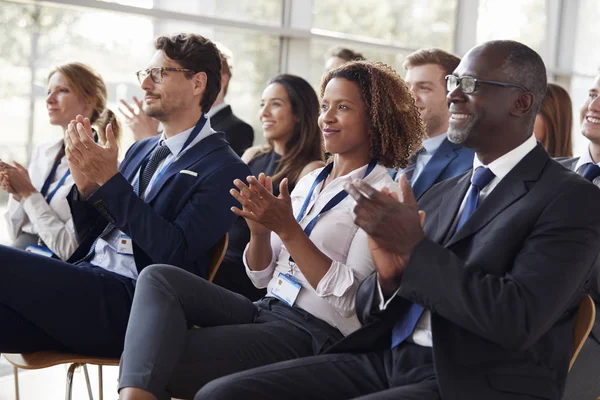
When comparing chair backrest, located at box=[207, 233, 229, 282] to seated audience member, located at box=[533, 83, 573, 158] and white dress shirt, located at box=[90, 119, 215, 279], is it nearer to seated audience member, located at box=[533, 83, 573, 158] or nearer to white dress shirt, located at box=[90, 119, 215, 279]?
white dress shirt, located at box=[90, 119, 215, 279]

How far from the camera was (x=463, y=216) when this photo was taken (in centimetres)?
185

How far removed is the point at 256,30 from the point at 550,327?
14.0 ft

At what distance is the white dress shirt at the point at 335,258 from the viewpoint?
6.95ft

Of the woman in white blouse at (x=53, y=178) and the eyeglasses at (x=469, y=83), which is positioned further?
the woman in white blouse at (x=53, y=178)

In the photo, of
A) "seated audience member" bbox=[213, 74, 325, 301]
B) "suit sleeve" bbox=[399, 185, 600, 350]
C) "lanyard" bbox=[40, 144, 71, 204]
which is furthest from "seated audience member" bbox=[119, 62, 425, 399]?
"lanyard" bbox=[40, 144, 71, 204]

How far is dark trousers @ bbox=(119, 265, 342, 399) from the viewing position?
1952mm

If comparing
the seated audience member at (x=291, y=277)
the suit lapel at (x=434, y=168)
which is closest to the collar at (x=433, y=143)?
the suit lapel at (x=434, y=168)

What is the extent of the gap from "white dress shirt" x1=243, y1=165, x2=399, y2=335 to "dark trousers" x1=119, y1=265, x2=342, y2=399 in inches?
1.9

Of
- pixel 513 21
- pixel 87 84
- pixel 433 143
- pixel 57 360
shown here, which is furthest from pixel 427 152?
pixel 513 21

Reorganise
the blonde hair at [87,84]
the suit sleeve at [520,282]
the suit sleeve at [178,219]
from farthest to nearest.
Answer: the blonde hair at [87,84], the suit sleeve at [178,219], the suit sleeve at [520,282]

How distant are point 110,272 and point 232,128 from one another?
181 centimetres

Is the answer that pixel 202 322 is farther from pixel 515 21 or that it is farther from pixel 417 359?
pixel 515 21

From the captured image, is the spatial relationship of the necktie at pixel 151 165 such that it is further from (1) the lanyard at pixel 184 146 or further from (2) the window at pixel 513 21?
(2) the window at pixel 513 21

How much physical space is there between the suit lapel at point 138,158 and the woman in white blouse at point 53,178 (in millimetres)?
376
